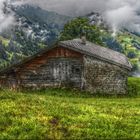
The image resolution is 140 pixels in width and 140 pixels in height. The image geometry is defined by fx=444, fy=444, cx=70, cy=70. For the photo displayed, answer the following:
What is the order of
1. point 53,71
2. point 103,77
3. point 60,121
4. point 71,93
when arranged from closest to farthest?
point 60,121, point 71,93, point 53,71, point 103,77

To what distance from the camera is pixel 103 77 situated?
157ft

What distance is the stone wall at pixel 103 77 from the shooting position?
155 ft

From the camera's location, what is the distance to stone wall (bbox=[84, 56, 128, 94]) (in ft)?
155

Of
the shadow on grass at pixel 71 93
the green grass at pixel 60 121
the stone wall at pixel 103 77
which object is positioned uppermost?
the stone wall at pixel 103 77

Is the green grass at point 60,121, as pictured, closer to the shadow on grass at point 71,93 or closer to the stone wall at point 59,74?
the shadow on grass at point 71,93

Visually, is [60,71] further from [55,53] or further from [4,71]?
[4,71]

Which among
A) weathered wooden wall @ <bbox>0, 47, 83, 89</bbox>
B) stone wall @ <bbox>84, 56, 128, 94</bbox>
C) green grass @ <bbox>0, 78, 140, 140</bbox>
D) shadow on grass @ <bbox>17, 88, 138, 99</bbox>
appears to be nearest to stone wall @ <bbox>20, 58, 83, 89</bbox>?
weathered wooden wall @ <bbox>0, 47, 83, 89</bbox>

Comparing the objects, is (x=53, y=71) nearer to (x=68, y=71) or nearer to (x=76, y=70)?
(x=68, y=71)

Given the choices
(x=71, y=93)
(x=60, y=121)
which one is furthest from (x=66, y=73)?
(x=60, y=121)

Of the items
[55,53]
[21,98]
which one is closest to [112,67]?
[55,53]

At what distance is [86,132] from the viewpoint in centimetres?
2006

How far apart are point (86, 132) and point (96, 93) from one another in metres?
27.0

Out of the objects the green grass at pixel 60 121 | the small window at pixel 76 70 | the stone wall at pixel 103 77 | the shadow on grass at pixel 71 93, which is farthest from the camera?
the small window at pixel 76 70

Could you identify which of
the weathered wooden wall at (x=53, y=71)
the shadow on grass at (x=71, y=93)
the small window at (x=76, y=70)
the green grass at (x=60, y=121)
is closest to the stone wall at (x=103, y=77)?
the small window at (x=76, y=70)
